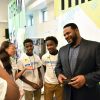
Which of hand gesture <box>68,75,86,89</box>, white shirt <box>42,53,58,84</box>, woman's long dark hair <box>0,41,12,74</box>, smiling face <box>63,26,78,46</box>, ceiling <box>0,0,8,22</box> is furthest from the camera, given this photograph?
ceiling <box>0,0,8,22</box>

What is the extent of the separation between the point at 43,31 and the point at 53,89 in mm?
1741

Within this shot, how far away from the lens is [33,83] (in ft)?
9.70

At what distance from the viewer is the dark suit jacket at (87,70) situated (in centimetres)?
196

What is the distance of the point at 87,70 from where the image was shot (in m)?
2.01

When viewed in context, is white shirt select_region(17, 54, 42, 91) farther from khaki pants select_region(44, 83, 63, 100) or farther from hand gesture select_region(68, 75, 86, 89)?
hand gesture select_region(68, 75, 86, 89)

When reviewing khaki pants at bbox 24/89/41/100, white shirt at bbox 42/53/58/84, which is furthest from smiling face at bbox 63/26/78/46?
khaki pants at bbox 24/89/41/100

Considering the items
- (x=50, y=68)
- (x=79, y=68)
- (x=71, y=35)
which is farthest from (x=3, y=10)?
(x=79, y=68)

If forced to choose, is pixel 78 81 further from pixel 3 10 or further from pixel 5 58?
pixel 3 10

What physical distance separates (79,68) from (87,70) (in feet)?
0.26

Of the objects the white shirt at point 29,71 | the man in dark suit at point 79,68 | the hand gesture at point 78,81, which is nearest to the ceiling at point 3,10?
the white shirt at point 29,71

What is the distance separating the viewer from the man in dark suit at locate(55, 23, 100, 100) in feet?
6.38

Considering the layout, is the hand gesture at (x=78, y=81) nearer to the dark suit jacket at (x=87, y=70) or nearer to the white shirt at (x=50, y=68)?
the dark suit jacket at (x=87, y=70)

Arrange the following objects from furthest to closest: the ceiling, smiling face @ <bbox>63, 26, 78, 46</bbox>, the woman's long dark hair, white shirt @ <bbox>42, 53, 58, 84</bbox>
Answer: the ceiling < white shirt @ <bbox>42, 53, 58, 84</bbox> < the woman's long dark hair < smiling face @ <bbox>63, 26, 78, 46</bbox>

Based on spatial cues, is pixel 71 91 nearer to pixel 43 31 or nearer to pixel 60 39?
pixel 60 39
